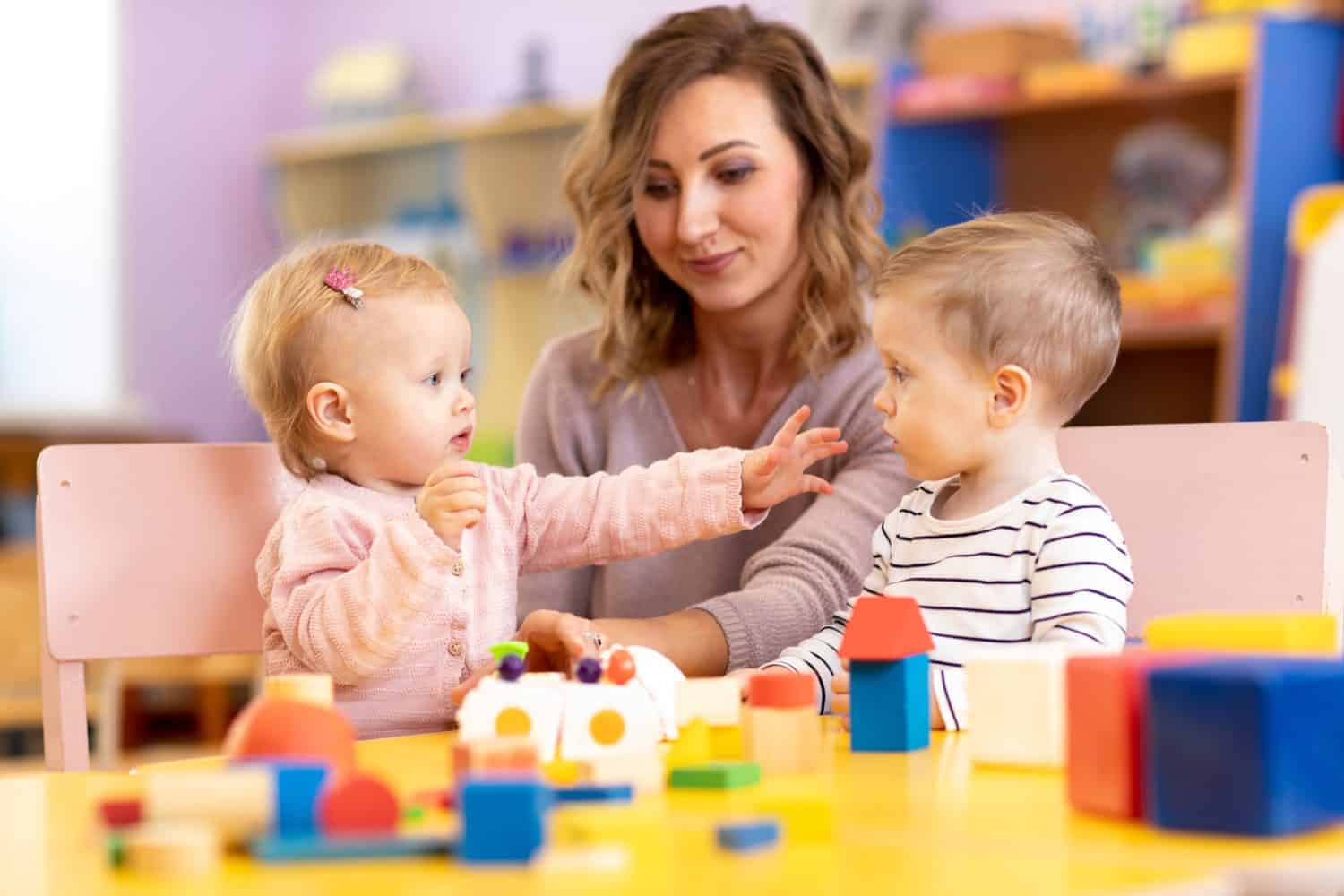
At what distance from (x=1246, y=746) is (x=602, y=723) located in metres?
0.39

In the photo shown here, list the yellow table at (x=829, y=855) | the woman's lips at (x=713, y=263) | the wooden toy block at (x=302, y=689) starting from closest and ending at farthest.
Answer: the yellow table at (x=829, y=855) < the wooden toy block at (x=302, y=689) < the woman's lips at (x=713, y=263)

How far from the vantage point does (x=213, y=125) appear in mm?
5629

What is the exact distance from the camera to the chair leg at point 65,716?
1430 mm

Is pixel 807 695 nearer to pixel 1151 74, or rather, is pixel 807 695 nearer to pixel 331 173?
pixel 1151 74

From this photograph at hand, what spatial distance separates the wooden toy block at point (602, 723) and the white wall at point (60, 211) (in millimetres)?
4712

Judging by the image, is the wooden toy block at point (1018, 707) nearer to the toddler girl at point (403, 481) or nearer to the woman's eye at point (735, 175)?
the toddler girl at point (403, 481)

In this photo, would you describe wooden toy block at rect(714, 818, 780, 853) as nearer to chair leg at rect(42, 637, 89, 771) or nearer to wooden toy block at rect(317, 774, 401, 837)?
wooden toy block at rect(317, 774, 401, 837)

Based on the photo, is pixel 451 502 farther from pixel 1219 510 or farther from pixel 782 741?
pixel 1219 510

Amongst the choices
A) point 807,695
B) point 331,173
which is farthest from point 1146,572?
point 331,173

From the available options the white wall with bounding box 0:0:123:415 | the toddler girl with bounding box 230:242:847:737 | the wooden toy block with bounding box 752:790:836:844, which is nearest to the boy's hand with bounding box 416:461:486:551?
the toddler girl with bounding box 230:242:847:737

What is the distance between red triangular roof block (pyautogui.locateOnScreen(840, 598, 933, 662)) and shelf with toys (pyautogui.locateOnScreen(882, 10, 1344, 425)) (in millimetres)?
2541

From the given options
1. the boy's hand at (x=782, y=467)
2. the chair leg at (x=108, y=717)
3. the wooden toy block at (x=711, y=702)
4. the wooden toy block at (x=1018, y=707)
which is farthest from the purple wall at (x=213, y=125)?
the wooden toy block at (x=1018, y=707)

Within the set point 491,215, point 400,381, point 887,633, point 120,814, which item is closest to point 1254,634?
point 887,633

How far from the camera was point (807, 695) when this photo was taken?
95cm
